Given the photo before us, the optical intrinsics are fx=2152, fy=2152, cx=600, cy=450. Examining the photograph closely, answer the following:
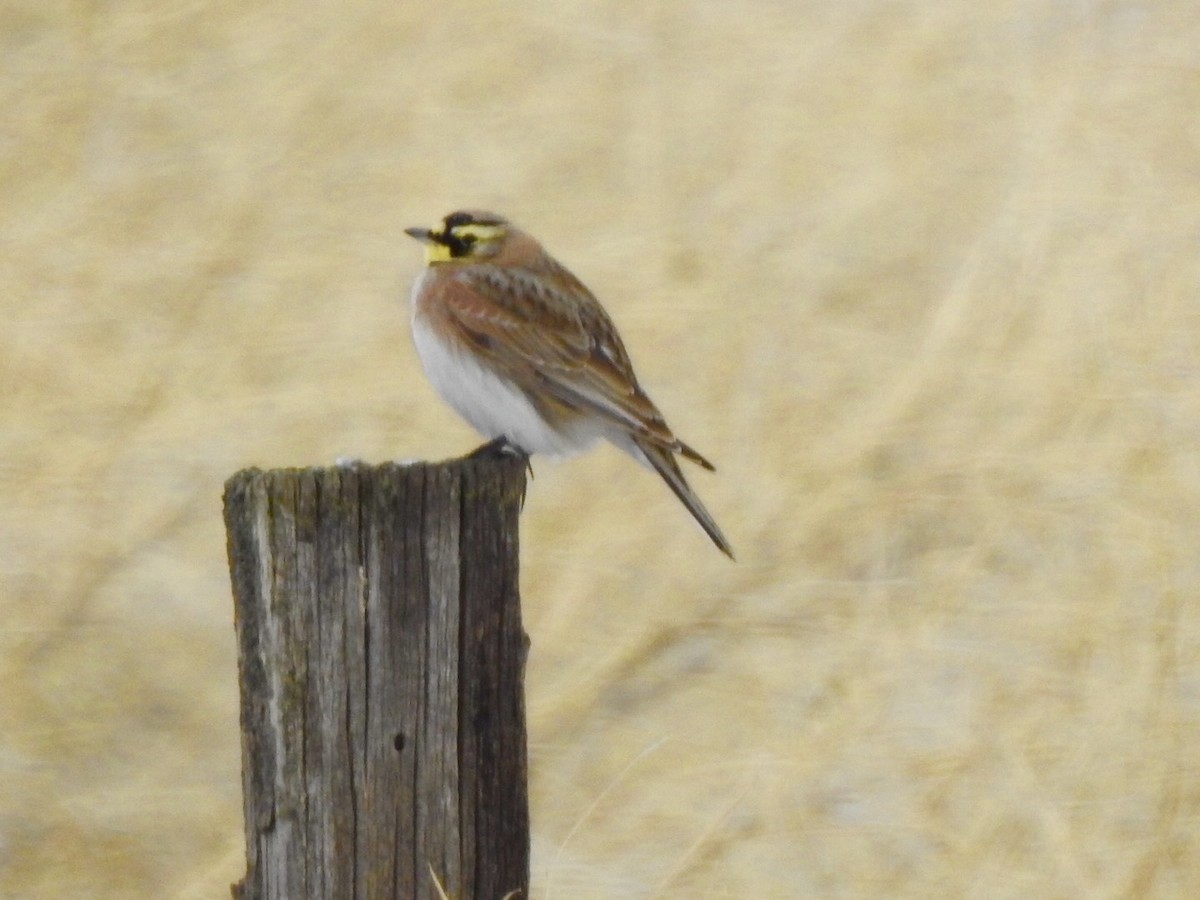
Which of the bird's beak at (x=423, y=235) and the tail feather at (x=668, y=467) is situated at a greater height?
the bird's beak at (x=423, y=235)

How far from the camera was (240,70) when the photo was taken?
11820 mm

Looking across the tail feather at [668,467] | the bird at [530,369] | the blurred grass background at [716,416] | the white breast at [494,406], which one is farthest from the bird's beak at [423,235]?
the blurred grass background at [716,416]

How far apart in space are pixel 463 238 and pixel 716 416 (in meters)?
4.05

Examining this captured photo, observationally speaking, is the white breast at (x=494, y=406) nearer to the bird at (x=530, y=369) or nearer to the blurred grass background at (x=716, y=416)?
the bird at (x=530, y=369)

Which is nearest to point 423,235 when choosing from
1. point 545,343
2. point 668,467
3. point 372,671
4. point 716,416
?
point 545,343

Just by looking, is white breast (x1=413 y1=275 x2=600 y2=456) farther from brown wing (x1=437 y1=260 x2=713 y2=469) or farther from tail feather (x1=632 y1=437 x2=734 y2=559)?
tail feather (x1=632 y1=437 x2=734 y2=559)

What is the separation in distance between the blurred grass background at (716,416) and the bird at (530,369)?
7.89 feet

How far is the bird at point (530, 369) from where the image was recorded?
5.39 m

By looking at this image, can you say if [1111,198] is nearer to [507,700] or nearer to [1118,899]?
[1118,899]

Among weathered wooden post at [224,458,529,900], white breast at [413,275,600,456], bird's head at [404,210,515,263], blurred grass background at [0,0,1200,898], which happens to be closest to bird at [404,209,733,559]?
white breast at [413,275,600,456]

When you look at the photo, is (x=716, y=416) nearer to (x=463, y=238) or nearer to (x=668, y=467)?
(x=463, y=238)

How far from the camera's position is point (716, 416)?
9.75 m

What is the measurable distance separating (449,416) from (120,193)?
275cm

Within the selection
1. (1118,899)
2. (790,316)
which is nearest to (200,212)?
(790,316)
